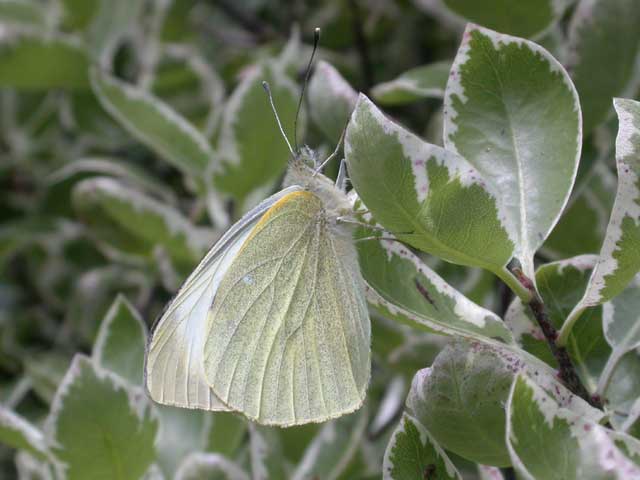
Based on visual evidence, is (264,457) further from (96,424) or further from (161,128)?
(161,128)

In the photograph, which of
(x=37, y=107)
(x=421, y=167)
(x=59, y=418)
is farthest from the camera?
(x=37, y=107)

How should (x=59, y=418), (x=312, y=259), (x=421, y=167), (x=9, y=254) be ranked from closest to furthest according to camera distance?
(x=421, y=167)
(x=59, y=418)
(x=312, y=259)
(x=9, y=254)

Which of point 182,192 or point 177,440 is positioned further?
point 182,192

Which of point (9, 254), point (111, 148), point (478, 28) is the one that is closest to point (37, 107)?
point (111, 148)

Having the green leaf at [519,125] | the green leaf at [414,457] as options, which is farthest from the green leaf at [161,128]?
the green leaf at [414,457]

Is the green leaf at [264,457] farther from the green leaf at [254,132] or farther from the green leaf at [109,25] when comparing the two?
the green leaf at [109,25]

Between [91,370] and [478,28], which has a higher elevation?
[478,28]

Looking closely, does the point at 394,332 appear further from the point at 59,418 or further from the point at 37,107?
the point at 37,107
